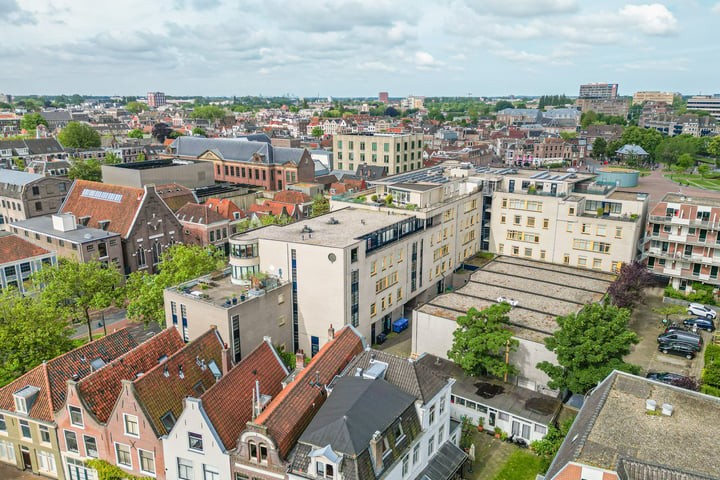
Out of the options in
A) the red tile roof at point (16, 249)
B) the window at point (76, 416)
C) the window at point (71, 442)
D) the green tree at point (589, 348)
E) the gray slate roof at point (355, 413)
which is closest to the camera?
the gray slate roof at point (355, 413)

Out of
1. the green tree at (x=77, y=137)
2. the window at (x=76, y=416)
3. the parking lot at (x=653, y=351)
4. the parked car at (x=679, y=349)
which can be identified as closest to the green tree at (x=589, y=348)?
the parking lot at (x=653, y=351)

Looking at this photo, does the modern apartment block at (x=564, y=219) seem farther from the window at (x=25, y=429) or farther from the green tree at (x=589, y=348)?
the window at (x=25, y=429)

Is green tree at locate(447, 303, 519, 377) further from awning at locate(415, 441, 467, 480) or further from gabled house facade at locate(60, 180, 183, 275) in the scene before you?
gabled house facade at locate(60, 180, 183, 275)

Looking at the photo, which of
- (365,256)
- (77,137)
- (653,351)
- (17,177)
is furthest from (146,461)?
(77,137)

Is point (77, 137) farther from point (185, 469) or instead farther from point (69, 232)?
point (185, 469)

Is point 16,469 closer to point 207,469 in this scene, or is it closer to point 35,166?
point 207,469

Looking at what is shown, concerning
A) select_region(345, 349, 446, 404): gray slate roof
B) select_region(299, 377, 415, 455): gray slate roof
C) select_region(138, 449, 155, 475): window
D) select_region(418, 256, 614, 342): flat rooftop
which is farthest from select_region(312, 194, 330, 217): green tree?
select_region(138, 449, 155, 475): window
